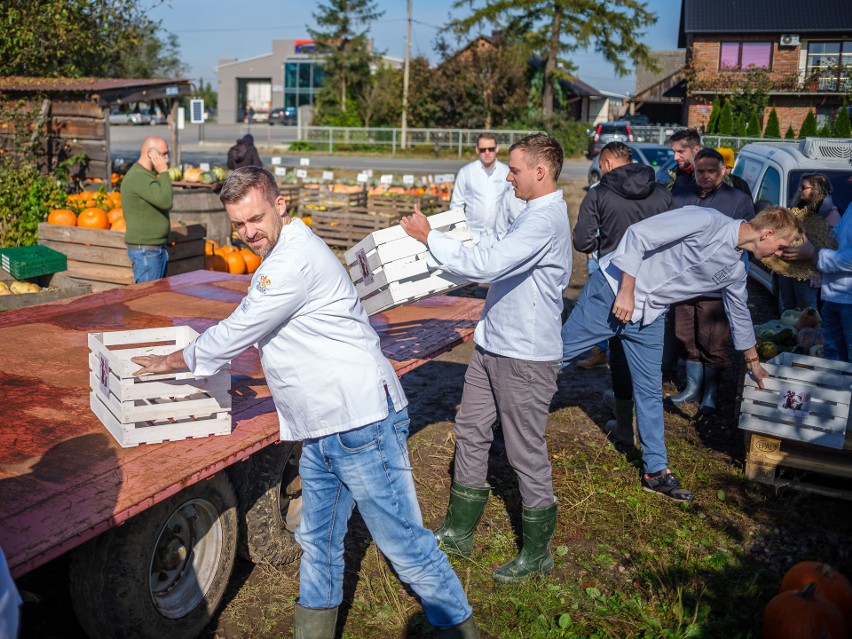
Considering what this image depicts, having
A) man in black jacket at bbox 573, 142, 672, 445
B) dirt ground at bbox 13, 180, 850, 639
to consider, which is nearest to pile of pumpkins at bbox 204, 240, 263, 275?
dirt ground at bbox 13, 180, 850, 639

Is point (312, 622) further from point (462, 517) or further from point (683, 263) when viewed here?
point (683, 263)

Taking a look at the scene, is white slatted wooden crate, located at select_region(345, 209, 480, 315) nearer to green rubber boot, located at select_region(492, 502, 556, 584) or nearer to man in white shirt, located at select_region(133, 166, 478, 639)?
man in white shirt, located at select_region(133, 166, 478, 639)

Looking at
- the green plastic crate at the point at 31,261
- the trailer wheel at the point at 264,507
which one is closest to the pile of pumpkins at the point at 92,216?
the green plastic crate at the point at 31,261

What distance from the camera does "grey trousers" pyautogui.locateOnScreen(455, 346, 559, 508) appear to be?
412 cm

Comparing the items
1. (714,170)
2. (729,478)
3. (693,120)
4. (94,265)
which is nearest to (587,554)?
(729,478)

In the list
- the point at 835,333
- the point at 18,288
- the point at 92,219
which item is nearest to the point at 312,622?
the point at 835,333

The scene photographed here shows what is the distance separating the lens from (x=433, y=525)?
4918 mm

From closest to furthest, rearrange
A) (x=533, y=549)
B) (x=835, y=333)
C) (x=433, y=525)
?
(x=533, y=549) → (x=433, y=525) → (x=835, y=333)

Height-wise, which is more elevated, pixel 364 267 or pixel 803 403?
pixel 364 267

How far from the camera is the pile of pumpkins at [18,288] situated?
781 centimetres

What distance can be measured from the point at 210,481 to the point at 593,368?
5.26 meters

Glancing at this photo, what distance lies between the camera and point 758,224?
4.81 metres

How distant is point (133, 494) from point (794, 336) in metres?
5.71

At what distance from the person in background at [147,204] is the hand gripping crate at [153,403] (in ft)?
13.0
